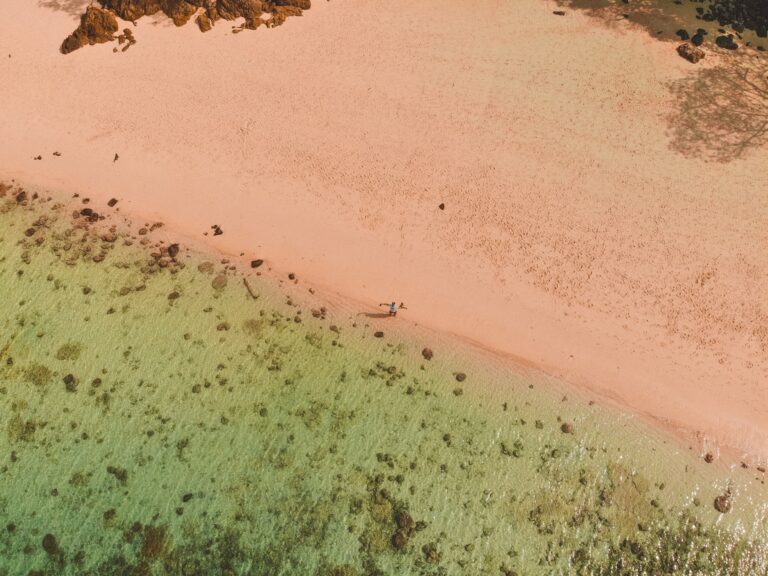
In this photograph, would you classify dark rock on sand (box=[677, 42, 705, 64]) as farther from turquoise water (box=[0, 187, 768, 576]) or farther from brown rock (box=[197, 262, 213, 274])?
brown rock (box=[197, 262, 213, 274])

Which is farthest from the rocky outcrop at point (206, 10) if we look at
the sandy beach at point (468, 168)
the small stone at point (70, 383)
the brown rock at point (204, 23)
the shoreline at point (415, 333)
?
the small stone at point (70, 383)

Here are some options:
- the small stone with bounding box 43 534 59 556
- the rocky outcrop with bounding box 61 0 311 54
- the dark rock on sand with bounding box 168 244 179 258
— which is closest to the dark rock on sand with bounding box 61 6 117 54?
the rocky outcrop with bounding box 61 0 311 54

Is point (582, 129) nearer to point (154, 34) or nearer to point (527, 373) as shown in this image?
point (527, 373)

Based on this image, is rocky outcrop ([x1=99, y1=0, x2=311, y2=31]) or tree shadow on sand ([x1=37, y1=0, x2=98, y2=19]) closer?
rocky outcrop ([x1=99, y1=0, x2=311, y2=31])

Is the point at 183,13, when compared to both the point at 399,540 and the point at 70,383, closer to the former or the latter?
the point at 70,383

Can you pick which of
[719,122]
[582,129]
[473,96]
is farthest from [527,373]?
[719,122]

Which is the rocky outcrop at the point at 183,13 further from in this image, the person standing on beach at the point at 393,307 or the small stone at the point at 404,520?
the small stone at the point at 404,520
